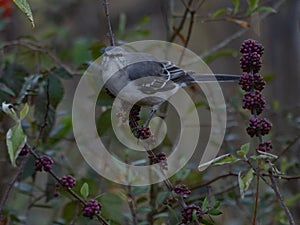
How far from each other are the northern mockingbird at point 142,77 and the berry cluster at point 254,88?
0.36 metres

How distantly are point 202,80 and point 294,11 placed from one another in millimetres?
1701

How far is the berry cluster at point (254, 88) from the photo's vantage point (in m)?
1.21

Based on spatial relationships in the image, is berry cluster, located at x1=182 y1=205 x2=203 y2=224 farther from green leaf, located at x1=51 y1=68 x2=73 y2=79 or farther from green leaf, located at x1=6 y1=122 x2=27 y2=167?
green leaf, located at x1=51 y1=68 x2=73 y2=79

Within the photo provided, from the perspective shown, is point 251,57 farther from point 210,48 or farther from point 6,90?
point 210,48

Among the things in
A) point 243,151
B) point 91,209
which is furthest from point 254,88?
point 91,209

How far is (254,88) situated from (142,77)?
556 millimetres

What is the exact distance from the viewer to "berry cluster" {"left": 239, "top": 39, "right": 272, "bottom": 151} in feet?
3.99

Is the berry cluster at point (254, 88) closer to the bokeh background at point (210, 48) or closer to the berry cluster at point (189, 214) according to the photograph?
the berry cluster at point (189, 214)

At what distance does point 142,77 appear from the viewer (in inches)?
68.4

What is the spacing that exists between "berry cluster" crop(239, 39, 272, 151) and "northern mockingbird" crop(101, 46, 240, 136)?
0.36 m

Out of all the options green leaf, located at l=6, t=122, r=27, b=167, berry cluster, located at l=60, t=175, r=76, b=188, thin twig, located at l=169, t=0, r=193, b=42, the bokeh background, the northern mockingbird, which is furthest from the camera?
the bokeh background

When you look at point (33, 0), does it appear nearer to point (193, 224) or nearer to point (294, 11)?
point (294, 11)

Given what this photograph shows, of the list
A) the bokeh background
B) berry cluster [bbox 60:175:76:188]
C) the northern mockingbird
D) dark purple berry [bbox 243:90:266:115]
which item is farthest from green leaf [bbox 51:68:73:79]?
dark purple berry [bbox 243:90:266:115]

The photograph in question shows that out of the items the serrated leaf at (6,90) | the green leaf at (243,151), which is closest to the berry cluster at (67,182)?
the green leaf at (243,151)
